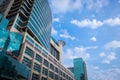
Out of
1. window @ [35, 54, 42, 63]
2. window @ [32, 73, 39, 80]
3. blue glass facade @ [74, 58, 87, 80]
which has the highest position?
blue glass facade @ [74, 58, 87, 80]

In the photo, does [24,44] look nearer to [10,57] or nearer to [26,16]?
[10,57]

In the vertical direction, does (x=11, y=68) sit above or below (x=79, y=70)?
below

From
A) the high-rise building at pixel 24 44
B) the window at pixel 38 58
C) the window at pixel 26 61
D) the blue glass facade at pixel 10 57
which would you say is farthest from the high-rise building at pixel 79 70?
the blue glass facade at pixel 10 57

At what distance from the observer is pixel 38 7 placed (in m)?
82.7

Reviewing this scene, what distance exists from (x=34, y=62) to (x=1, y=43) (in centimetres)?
1687

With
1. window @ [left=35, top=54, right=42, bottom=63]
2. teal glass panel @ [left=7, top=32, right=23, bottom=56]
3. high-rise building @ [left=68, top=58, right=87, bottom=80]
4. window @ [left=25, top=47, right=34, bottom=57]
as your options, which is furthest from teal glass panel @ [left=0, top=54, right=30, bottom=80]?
high-rise building @ [left=68, top=58, right=87, bottom=80]

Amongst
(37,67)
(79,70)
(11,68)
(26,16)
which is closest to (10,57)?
(11,68)

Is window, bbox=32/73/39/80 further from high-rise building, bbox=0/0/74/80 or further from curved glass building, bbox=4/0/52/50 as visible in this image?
curved glass building, bbox=4/0/52/50

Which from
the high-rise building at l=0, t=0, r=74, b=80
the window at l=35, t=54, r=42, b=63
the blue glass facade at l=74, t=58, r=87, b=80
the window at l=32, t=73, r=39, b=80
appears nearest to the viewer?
the high-rise building at l=0, t=0, r=74, b=80

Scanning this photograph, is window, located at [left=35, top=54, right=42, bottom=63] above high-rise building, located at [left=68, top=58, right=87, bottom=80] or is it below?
below

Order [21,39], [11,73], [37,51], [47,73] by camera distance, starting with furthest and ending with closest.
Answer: [47,73] → [37,51] → [21,39] → [11,73]

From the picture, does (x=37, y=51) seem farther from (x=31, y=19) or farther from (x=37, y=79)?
(x=31, y=19)

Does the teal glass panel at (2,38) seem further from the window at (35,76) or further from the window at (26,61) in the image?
the window at (35,76)

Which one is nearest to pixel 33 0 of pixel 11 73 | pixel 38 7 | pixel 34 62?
pixel 38 7
